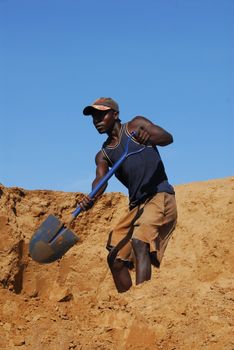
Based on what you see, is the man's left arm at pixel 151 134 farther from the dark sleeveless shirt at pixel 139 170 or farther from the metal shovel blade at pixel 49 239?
the metal shovel blade at pixel 49 239

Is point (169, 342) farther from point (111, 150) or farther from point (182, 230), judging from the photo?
point (182, 230)

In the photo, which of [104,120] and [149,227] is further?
[104,120]

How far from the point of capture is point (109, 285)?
30.2 feet

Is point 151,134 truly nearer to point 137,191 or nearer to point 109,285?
point 137,191

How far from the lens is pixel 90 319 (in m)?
4.64

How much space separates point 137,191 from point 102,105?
2.52ft

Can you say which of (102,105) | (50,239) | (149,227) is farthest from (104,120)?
(50,239)

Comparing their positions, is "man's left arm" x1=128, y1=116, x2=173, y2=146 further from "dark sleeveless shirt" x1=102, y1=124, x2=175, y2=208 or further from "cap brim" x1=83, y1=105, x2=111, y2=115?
"cap brim" x1=83, y1=105, x2=111, y2=115

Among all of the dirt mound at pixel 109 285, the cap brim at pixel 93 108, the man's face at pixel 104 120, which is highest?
the cap brim at pixel 93 108

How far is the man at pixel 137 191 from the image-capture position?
17.0 feet

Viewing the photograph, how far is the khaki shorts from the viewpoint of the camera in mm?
5195

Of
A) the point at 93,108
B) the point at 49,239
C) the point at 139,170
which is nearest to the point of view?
the point at 49,239

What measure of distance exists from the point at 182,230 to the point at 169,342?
6.54m

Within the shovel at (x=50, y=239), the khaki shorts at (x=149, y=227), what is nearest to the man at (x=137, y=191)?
the khaki shorts at (x=149, y=227)
